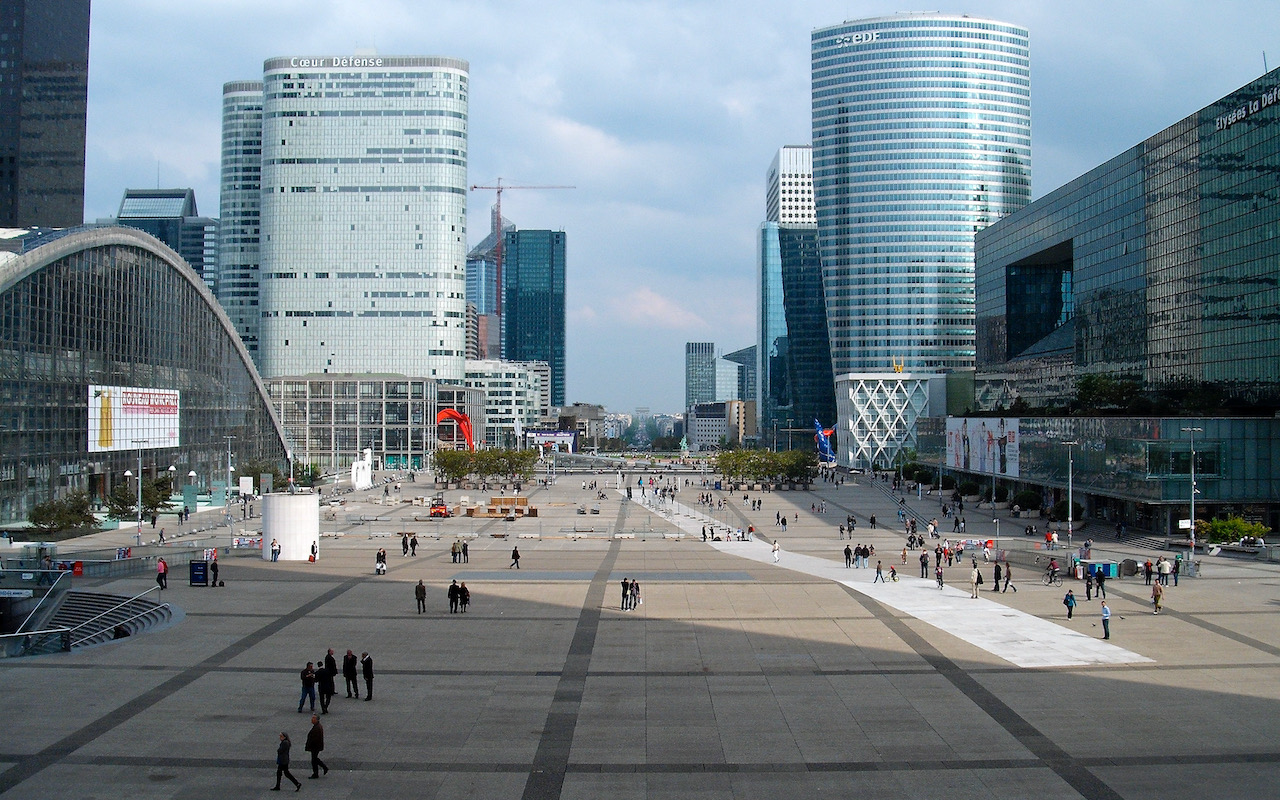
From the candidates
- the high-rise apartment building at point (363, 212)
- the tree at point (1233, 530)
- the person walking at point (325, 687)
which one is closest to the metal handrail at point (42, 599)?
the person walking at point (325, 687)

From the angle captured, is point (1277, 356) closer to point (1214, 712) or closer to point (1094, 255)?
point (1094, 255)

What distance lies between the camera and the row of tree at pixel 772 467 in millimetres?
115088

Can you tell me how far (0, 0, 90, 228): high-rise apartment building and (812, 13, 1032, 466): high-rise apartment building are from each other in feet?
474

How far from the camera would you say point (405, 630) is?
32.3 metres

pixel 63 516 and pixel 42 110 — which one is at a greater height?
pixel 42 110

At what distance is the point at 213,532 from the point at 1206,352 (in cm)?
7960

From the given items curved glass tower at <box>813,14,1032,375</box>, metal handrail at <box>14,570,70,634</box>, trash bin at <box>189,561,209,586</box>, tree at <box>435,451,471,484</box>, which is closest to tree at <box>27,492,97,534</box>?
trash bin at <box>189,561,209,586</box>

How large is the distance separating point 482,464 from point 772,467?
113ft

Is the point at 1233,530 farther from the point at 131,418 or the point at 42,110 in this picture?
the point at 42,110

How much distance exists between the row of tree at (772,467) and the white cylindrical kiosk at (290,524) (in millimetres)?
71085

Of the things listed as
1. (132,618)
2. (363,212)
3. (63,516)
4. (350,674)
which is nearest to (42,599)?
(132,618)

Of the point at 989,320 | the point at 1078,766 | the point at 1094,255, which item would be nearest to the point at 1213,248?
Result: the point at 1094,255

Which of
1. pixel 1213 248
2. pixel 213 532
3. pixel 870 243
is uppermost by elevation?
pixel 870 243

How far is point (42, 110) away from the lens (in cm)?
17512
